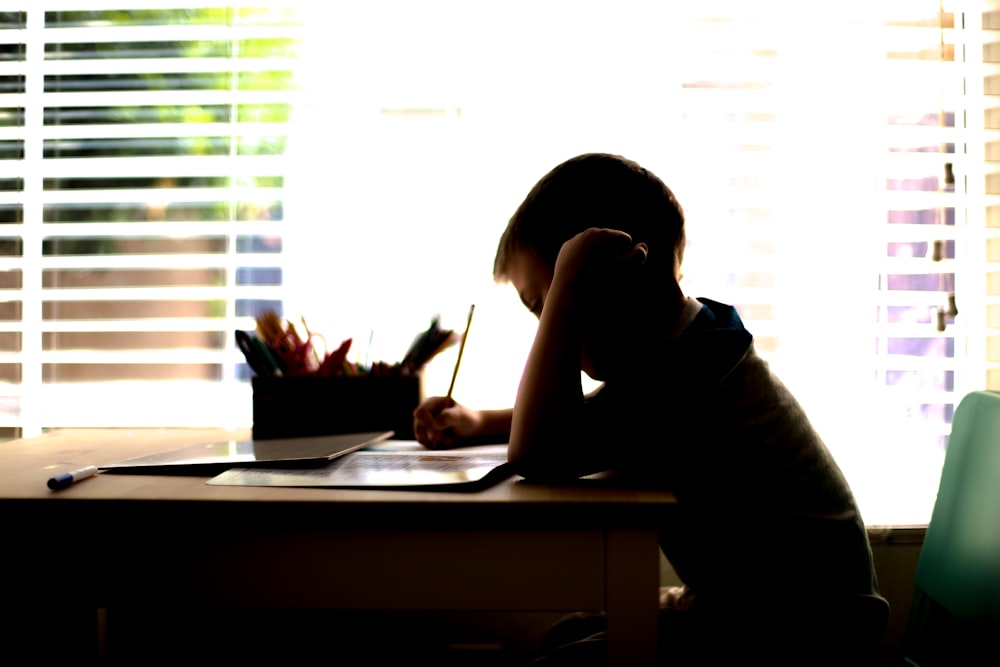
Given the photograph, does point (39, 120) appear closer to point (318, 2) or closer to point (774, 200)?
point (318, 2)

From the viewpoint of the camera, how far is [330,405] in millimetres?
1062

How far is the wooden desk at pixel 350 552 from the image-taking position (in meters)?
0.59

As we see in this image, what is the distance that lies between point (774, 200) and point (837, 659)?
75cm

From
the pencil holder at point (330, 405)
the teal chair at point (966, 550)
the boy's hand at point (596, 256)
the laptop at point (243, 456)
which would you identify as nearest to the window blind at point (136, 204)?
the pencil holder at point (330, 405)

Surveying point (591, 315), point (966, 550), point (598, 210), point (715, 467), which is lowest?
point (966, 550)

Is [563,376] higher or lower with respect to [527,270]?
lower

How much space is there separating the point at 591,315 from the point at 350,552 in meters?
0.41

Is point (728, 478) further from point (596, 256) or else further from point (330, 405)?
point (330, 405)

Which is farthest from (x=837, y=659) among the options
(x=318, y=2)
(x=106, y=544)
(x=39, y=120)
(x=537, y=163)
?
(x=39, y=120)

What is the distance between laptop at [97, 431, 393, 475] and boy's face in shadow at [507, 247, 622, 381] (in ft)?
0.87

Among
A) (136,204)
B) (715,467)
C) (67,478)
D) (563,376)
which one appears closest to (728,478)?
(715,467)

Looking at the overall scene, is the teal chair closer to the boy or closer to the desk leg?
the boy

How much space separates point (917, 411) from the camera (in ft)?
4.21

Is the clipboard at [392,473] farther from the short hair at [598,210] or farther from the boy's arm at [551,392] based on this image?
the short hair at [598,210]
